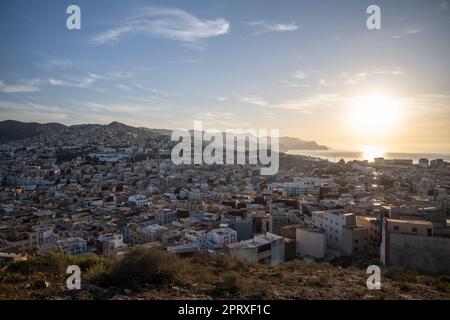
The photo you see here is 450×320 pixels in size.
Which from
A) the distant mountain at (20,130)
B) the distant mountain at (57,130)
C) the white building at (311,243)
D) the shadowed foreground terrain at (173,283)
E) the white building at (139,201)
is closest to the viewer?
the shadowed foreground terrain at (173,283)

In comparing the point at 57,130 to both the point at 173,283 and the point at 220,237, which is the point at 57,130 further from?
the point at 173,283

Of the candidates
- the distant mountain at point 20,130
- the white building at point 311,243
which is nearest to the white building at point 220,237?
the white building at point 311,243

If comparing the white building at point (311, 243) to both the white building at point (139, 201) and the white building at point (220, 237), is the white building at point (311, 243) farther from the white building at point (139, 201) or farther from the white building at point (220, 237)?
the white building at point (139, 201)

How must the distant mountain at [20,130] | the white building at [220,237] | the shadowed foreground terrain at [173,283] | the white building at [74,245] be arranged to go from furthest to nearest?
the distant mountain at [20,130] < the white building at [74,245] < the white building at [220,237] < the shadowed foreground terrain at [173,283]

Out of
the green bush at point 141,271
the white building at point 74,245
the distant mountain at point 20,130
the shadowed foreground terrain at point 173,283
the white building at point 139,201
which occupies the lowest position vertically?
the white building at point 74,245

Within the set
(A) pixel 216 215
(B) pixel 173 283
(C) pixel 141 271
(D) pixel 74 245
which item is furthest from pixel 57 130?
(B) pixel 173 283

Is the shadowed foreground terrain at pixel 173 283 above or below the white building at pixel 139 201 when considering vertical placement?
above
